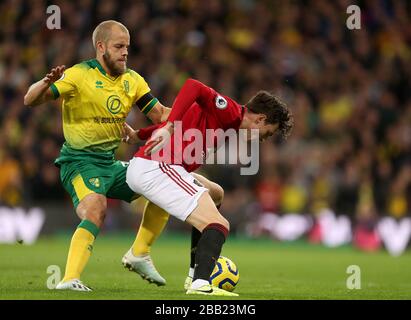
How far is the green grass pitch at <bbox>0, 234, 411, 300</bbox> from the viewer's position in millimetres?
7988

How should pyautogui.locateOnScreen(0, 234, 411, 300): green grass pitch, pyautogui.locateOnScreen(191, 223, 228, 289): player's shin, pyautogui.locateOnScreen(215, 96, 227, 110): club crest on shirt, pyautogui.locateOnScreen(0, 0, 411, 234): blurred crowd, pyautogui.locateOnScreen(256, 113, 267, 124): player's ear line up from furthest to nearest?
pyautogui.locateOnScreen(0, 0, 411, 234): blurred crowd < pyautogui.locateOnScreen(0, 234, 411, 300): green grass pitch < pyautogui.locateOnScreen(256, 113, 267, 124): player's ear < pyautogui.locateOnScreen(215, 96, 227, 110): club crest on shirt < pyautogui.locateOnScreen(191, 223, 228, 289): player's shin

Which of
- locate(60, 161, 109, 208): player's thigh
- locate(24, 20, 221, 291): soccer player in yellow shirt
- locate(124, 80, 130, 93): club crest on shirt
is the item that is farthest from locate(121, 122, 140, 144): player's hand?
locate(60, 161, 109, 208): player's thigh

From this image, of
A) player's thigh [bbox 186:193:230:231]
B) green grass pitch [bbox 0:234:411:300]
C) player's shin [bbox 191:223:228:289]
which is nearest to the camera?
player's shin [bbox 191:223:228:289]

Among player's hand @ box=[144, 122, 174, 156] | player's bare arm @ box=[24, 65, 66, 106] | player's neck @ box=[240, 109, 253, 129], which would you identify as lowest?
player's hand @ box=[144, 122, 174, 156]

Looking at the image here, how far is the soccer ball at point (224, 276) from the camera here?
26.4 ft

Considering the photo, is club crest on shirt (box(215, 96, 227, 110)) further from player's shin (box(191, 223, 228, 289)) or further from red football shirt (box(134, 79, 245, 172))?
player's shin (box(191, 223, 228, 289))

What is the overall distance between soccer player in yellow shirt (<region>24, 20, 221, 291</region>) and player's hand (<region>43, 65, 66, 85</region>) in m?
0.19

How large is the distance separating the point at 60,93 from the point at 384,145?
10.5 metres

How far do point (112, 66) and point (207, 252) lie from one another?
6.61 ft

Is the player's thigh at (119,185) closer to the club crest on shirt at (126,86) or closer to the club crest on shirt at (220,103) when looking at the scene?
the club crest on shirt at (126,86)

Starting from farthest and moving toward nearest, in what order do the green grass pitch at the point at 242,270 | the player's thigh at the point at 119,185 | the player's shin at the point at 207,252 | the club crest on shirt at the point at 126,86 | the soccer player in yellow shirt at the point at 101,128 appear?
1. the club crest on shirt at the point at 126,86
2. the player's thigh at the point at 119,185
3. the soccer player in yellow shirt at the point at 101,128
4. the green grass pitch at the point at 242,270
5. the player's shin at the point at 207,252

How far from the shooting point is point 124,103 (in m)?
8.59

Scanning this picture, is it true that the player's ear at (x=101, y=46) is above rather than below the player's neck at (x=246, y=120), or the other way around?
above

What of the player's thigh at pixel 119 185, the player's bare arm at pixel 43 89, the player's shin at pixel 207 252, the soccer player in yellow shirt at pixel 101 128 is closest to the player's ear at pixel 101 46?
the soccer player in yellow shirt at pixel 101 128
